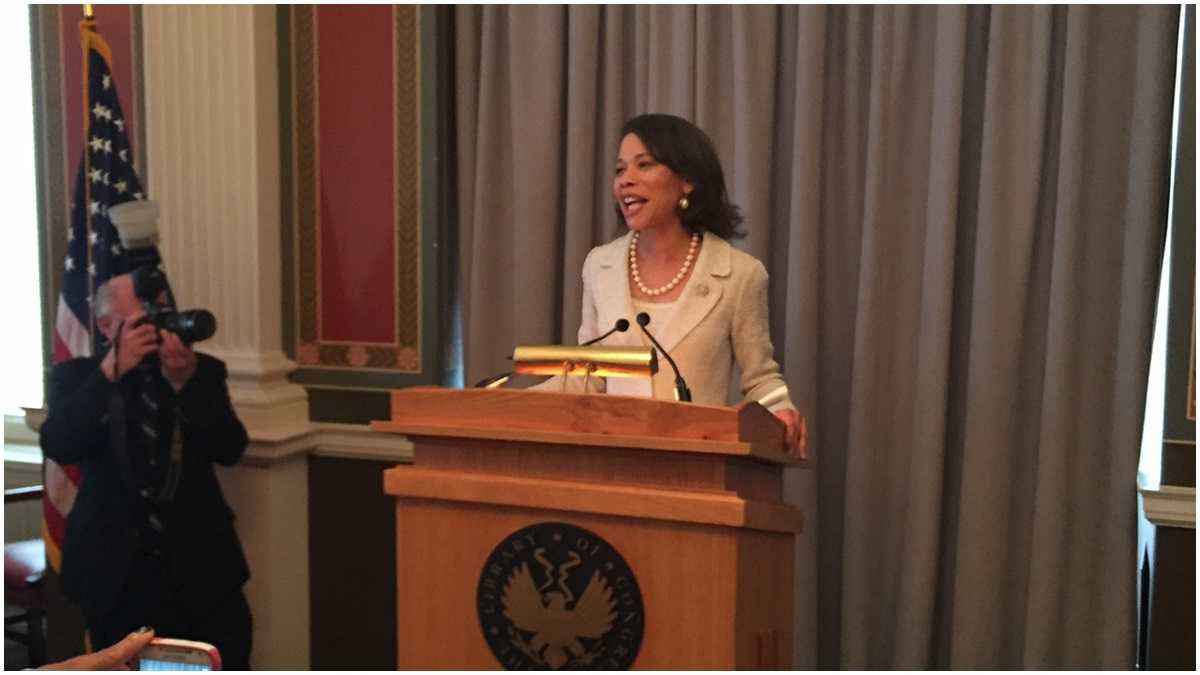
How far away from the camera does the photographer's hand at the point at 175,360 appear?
301cm

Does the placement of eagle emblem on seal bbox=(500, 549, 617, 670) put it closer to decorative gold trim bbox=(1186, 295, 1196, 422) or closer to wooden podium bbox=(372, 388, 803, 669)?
wooden podium bbox=(372, 388, 803, 669)

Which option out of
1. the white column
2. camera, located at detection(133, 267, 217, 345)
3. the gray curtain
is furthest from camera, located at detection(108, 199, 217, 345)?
the gray curtain

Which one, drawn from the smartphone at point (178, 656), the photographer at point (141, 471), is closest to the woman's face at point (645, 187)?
the smartphone at point (178, 656)

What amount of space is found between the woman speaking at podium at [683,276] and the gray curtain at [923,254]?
81 cm

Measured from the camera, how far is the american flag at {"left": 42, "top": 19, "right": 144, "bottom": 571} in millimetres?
3158

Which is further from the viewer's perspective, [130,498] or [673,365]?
[130,498]

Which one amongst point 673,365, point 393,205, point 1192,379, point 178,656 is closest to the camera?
point 178,656

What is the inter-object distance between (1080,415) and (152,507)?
2.32 metres

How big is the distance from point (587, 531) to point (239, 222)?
6.71ft

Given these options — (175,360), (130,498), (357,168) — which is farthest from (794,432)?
(357,168)

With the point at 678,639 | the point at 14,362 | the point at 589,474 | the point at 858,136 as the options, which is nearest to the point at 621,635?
the point at 678,639

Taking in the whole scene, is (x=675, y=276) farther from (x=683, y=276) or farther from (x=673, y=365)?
(x=673, y=365)

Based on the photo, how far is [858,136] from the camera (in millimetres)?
3193

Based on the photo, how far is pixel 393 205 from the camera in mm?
3561
